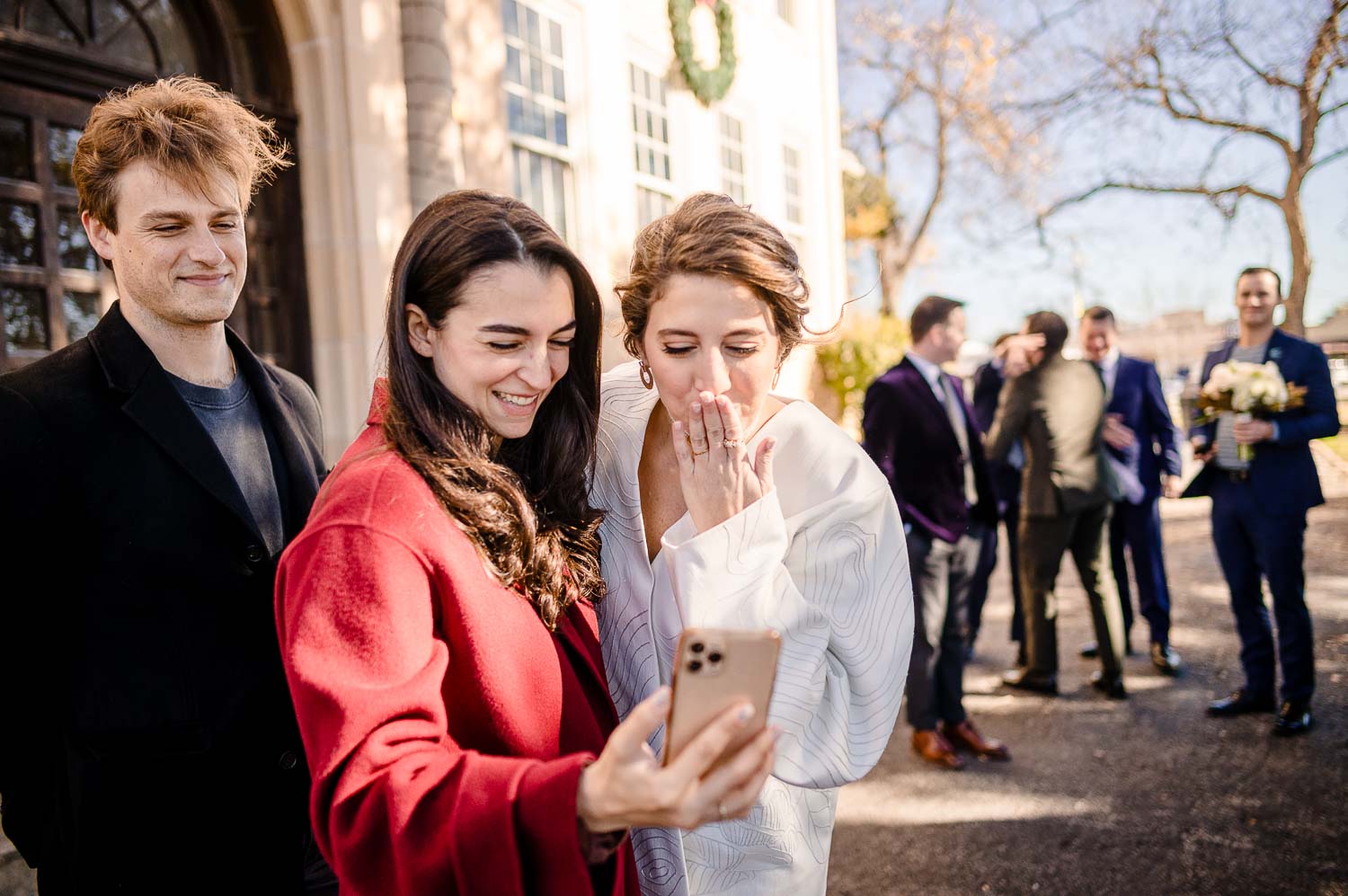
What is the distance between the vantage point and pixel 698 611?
169 cm

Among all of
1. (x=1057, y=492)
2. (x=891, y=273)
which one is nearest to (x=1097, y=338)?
(x=1057, y=492)

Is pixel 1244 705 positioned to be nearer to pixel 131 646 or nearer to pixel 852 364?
pixel 131 646

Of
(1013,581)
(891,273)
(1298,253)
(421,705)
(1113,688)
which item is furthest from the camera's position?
(891,273)

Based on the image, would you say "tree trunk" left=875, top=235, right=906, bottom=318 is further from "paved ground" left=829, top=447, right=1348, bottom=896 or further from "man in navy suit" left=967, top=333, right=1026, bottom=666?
"paved ground" left=829, top=447, right=1348, bottom=896

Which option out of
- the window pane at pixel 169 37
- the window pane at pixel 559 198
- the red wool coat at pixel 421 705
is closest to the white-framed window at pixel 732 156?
the window pane at pixel 559 198

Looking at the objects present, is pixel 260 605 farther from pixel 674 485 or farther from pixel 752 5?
pixel 752 5

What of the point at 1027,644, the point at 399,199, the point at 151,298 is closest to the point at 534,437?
the point at 151,298

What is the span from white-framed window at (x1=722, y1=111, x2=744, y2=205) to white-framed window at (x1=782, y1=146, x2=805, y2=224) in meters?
1.24

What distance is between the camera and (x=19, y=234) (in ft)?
12.6

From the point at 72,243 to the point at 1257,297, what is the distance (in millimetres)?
6356

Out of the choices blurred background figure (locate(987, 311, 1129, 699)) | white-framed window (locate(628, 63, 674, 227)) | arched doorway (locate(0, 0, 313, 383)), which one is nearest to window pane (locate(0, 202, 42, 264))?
arched doorway (locate(0, 0, 313, 383))

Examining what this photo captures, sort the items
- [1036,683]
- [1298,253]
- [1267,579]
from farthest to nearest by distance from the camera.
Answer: [1298,253]
[1036,683]
[1267,579]

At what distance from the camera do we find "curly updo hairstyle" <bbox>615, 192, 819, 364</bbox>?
6.19 ft

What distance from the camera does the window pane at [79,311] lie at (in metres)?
4.03
